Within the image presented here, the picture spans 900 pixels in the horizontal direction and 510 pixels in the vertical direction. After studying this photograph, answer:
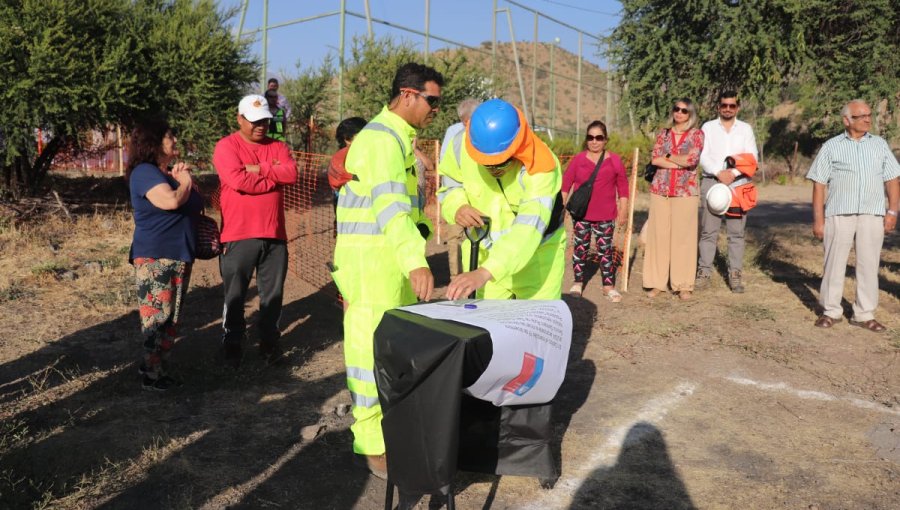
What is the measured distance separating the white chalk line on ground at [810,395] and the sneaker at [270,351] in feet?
11.4

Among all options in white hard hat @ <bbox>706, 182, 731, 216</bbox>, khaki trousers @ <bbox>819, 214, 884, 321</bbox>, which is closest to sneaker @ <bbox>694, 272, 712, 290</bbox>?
white hard hat @ <bbox>706, 182, 731, 216</bbox>

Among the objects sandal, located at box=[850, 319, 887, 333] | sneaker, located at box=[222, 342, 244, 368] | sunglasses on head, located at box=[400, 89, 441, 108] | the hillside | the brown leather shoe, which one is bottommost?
the brown leather shoe

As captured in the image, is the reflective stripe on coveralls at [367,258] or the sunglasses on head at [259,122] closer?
the reflective stripe on coveralls at [367,258]

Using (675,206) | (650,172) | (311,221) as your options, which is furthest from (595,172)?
(311,221)

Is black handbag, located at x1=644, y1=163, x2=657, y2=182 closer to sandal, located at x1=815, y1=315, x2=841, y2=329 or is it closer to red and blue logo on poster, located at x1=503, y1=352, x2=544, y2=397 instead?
sandal, located at x1=815, y1=315, x2=841, y2=329

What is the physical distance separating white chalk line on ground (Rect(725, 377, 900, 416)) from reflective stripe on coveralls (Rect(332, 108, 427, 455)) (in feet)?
10.2

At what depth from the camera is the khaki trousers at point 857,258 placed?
6.57 meters

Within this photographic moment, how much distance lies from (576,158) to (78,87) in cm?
747

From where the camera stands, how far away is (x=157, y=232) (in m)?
4.78

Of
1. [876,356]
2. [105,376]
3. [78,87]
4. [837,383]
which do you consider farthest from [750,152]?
[78,87]

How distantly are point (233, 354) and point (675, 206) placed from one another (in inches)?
194

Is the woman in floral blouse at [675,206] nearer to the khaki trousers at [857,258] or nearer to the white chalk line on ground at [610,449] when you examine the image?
the khaki trousers at [857,258]

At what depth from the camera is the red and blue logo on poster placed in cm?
300

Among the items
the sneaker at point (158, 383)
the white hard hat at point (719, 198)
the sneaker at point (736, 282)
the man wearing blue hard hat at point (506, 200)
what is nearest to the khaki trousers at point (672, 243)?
the white hard hat at point (719, 198)
